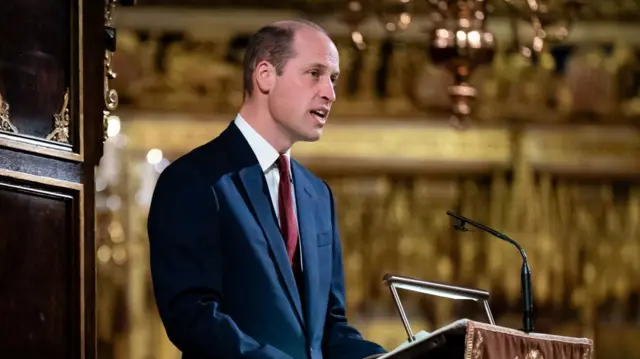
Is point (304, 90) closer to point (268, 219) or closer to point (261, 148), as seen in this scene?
point (261, 148)

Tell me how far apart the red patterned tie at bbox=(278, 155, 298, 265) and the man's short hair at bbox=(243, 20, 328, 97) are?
0.24 metres

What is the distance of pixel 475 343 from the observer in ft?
12.4

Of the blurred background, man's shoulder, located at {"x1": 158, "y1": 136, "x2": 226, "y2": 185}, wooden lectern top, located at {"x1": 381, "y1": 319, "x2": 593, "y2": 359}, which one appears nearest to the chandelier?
the blurred background

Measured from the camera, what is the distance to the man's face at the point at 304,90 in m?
4.25

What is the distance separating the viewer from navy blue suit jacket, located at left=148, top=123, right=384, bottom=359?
3.99 metres

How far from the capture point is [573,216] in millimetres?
11406

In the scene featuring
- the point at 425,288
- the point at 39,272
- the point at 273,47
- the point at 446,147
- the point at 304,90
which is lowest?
the point at 446,147

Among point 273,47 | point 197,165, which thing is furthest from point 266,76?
point 197,165

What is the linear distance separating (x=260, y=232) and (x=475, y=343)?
726 millimetres

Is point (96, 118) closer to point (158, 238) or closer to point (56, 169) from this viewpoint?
point (56, 169)

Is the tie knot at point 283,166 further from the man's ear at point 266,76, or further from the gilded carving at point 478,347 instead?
the gilded carving at point 478,347

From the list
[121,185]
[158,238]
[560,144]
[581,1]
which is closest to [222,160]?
[158,238]

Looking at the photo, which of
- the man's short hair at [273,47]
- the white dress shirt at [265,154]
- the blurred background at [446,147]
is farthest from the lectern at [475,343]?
the blurred background at [446,147]

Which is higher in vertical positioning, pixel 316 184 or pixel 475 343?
pixel 316 184
